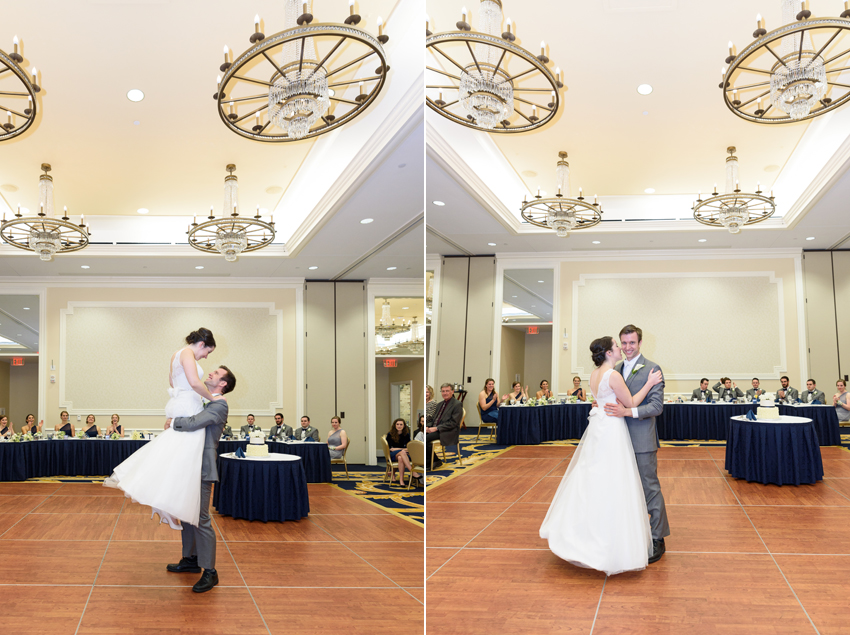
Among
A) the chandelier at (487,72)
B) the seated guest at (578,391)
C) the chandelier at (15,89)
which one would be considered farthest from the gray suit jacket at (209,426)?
the seated guest at (578,391)

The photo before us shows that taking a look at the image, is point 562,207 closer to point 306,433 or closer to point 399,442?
point 399,442

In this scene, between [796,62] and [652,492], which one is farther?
[796,62]

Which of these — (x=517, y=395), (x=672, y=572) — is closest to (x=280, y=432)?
(x=517, y=395)

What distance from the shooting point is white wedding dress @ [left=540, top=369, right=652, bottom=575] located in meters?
3.33

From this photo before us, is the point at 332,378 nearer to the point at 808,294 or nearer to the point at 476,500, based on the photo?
the point at 476,500

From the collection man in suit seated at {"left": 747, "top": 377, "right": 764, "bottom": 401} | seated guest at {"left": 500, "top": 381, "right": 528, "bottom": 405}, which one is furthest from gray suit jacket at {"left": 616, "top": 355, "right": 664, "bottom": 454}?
man in suit seated at {"left": 747, "top": 377, "right": 764, "bottom": 401}

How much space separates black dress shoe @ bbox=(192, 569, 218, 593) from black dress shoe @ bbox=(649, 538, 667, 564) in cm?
275

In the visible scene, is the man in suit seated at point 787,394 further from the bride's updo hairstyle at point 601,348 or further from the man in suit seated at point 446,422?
the bride's updo hairstyle at point 601,348

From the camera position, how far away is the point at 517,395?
10125mm

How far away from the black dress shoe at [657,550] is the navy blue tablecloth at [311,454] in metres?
4.59

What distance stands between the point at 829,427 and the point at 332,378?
302 inches

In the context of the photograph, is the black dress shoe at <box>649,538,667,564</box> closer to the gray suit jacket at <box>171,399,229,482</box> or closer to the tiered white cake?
the gray suit jacket at <box>171,399,229,482</box>

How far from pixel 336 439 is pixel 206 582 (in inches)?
186

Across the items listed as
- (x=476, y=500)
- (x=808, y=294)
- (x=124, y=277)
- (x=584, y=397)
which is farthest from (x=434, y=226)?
(x=808, y=294)
